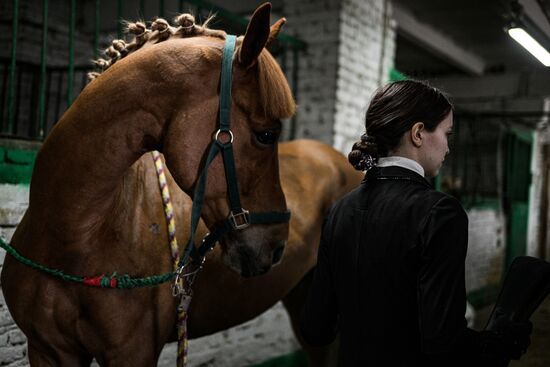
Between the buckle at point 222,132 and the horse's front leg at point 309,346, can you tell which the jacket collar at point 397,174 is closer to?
the buckle at point 222,132

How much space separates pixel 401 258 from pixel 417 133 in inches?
11.7

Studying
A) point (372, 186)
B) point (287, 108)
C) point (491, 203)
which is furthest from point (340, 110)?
point (491, 203)

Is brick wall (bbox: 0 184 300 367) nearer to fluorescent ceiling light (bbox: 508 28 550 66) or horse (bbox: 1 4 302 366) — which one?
horse (bbox: 1 4 302 366)

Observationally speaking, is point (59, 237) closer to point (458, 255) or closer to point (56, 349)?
point (56, 349)

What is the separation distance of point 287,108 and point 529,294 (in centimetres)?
80

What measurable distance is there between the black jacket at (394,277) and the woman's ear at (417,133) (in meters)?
0.07

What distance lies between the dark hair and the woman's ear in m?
0.01

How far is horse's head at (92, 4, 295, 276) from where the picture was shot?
1436 mm

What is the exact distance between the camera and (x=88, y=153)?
4.80 feet

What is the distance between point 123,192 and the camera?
1.67m

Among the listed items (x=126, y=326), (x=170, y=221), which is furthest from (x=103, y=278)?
(x=170, y=221)

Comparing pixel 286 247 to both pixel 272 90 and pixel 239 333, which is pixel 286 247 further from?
pixel 239 333

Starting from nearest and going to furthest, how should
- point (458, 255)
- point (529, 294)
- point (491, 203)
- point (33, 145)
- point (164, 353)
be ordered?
1. point (458, 255)
2. point (529, 294)
3. point (33, 145)
4. point (164, 353)
5. point (491, 203)

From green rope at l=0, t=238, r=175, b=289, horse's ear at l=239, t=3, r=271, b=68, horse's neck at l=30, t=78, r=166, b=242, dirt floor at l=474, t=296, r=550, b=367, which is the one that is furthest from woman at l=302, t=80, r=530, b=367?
dirt floor at l=474, t=296, r=550, b=367
